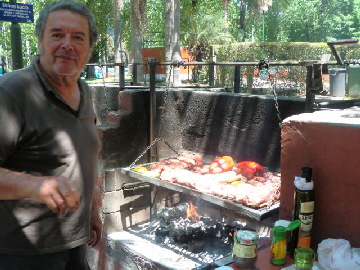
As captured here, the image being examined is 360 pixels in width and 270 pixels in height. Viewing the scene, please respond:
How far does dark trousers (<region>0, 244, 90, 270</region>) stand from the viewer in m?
2.08

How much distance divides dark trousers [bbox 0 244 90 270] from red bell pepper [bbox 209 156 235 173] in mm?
2888

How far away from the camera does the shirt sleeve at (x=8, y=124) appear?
1.88m

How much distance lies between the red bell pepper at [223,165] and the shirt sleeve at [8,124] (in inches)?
135

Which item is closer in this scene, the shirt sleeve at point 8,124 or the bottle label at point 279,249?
the shirt sleeve at point 8,124

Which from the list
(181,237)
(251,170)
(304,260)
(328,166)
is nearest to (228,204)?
(251,170)

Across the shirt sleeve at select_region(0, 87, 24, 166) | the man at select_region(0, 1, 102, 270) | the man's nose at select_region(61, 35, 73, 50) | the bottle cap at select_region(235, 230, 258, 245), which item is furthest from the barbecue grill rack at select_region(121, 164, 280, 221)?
the shirt sleeve at select_region(0, 87, 24, 166)

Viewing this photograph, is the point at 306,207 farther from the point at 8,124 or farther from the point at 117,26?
the point at 117,26

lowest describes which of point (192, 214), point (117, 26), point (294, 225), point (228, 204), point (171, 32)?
point (192, 214)

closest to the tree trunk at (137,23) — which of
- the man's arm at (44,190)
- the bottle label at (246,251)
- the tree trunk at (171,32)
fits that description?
the tree trunk at (171,32)

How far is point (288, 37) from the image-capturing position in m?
54.6

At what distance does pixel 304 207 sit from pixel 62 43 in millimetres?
1899

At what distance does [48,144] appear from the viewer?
2.06 m

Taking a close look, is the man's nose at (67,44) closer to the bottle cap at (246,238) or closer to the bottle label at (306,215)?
the bottle cap at (246,238)

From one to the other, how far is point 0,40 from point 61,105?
2976cm
